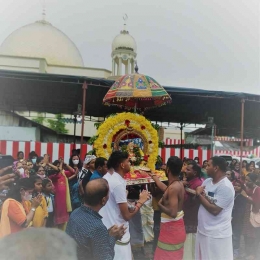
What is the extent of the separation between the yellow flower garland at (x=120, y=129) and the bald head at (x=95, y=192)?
319 cm

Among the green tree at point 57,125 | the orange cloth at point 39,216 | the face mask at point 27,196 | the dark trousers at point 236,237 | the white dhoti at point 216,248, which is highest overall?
the green tree at point 57,125

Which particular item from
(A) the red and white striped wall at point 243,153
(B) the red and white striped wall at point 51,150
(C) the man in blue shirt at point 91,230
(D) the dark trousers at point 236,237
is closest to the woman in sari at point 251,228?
(D) the dark trousers at point 236,237

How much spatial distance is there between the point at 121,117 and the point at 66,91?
4432 millimetres

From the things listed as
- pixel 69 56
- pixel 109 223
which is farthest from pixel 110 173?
pixel 69 56

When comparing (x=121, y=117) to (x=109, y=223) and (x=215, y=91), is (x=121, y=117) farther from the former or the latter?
(x=215, y=91)

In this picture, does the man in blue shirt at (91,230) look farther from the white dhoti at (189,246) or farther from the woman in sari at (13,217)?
the white dhoti at (189,246)

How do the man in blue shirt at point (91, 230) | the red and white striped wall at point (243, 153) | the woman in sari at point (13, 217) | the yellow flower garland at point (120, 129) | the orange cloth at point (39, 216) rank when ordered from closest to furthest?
the man in blue shirt at point (91, 230)
the woman in sari at point (13, 217)
the orange cloth at point (39, 216)
the yellow flower garland at point (120, 129)
the red and white striped wall at point (243, 153)

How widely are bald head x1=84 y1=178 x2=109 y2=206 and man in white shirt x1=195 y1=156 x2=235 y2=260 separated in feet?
5.19

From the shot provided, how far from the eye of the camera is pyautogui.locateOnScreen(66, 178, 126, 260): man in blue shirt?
202cm

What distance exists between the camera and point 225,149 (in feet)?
61.1

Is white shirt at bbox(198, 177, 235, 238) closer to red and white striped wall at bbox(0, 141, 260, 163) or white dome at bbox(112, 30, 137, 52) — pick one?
red and white striped wall at bbox(0, 141, 260, 163)

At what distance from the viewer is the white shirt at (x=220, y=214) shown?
11.3 feet

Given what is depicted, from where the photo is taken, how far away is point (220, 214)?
3.49 metres

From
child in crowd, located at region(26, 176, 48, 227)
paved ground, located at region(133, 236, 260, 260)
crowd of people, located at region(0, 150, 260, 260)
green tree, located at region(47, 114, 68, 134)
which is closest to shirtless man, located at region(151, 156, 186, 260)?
crowd of people, located at region(0, 150, 260, 260)
